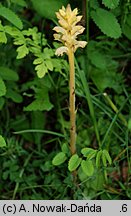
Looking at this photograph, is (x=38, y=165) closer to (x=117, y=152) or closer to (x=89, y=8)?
(x=117, y=152)

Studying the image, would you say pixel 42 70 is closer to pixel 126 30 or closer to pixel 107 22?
pixel 107 22

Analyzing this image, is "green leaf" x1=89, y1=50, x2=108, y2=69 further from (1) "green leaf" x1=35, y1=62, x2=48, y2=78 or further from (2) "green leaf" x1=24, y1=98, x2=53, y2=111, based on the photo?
(1) "green leaf" x1=35, y1=62, x2=48, y2=78

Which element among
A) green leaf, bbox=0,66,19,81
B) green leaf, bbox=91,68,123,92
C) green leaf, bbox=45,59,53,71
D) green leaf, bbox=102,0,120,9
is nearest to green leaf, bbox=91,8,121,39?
green leaf, bbox=102,0,120,9

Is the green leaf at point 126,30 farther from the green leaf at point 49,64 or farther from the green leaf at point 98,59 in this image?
the green leaf at point 49,64

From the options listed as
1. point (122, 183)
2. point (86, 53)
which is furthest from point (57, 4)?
point (122, 183)

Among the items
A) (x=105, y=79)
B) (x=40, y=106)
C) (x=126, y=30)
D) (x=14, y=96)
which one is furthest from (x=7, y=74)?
(x=126, y=30)

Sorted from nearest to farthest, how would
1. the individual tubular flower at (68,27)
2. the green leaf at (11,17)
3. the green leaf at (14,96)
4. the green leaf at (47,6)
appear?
the individual tubular flower at (68,27), the green leaf at (11,17), the green leaf at (47,6), the green leaf at (14,96)

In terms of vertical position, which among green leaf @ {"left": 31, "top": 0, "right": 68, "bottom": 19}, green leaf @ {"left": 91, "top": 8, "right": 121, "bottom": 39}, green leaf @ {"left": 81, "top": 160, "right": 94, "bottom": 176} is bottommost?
green leaf @ {"left": 81, "top": 160, "right": 94, "bottom": 176}

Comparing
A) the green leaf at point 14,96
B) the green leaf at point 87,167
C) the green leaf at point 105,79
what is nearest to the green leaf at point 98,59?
the green leaf at point 105,79

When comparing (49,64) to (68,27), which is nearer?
(68,27)
